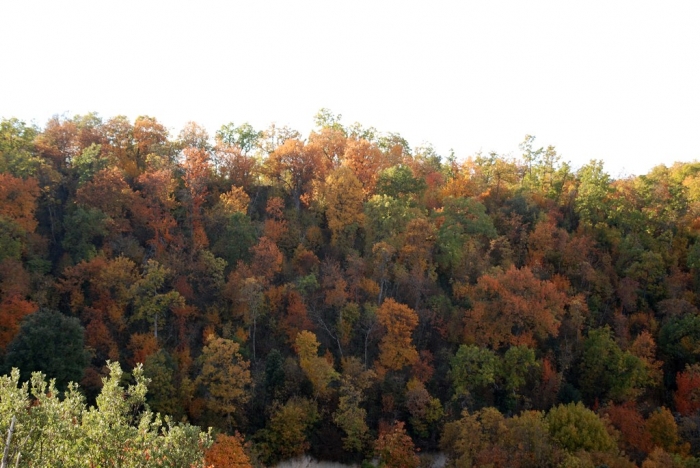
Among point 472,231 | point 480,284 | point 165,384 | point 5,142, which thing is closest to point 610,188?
point 472,231

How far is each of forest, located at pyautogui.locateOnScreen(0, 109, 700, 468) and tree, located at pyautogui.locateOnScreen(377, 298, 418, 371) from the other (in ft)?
0.42

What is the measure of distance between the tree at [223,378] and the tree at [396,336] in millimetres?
8118

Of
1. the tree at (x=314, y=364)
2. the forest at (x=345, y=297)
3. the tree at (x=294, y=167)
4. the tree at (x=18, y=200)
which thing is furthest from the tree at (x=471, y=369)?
the tree at (x=18, y=200)

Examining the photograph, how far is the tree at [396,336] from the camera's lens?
35.2 m

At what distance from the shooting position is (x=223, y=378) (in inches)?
1195

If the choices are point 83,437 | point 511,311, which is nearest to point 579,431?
point 511,311

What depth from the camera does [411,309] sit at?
36812mm

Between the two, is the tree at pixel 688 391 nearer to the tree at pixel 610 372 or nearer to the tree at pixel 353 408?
the tree at pixel 610 372

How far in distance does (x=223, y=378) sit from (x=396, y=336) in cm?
1030

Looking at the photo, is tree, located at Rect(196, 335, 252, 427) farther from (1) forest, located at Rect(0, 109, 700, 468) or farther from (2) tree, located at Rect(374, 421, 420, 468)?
(2) tree, located at Rect(374, 421, 420, 468)

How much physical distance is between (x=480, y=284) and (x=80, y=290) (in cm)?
2299

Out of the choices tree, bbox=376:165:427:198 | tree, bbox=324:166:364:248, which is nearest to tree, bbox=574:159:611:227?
tree, bbox=376:165:427:198

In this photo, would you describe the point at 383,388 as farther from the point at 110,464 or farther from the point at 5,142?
the point at 5,142

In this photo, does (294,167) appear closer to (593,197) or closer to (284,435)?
(284,435)
